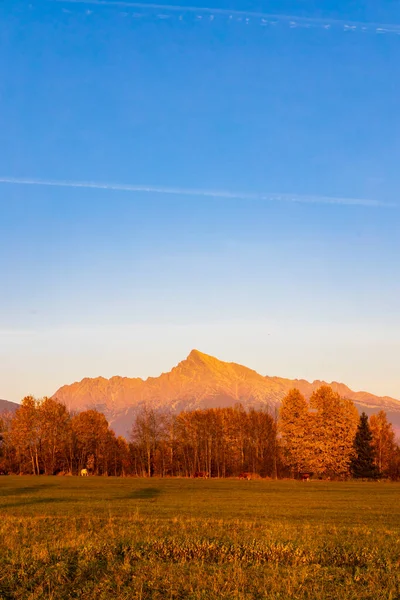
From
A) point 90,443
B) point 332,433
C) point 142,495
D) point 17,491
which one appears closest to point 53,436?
point 90,443

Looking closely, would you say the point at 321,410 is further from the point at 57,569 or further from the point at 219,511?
the point at 57,569

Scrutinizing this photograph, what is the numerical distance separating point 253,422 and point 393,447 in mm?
29669

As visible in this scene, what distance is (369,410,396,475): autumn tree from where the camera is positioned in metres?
121

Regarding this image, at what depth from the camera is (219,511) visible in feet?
107

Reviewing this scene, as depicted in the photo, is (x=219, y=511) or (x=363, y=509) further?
(x=363, y=509)

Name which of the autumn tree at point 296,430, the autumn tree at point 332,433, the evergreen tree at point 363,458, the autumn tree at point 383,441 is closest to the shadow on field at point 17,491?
the autumn tree at point 296,430

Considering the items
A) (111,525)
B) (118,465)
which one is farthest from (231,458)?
(111,525)

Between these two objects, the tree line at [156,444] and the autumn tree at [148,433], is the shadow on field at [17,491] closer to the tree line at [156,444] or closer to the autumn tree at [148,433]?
the tree line at [156,444]

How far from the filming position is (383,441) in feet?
412

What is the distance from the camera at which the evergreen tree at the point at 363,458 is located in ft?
319

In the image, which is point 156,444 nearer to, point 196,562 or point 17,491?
point 17,491

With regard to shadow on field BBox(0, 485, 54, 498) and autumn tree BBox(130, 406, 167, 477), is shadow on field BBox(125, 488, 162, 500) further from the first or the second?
A: autumn tree BBox(130, 406, 167, 477)

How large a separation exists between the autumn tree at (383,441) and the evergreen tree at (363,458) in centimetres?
2059

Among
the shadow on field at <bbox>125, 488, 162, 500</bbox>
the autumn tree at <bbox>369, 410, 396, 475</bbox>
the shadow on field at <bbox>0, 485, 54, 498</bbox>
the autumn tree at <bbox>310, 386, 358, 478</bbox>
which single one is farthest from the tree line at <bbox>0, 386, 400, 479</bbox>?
the shadow on field at <bbox>125, 488, 162, 500</bbox>
